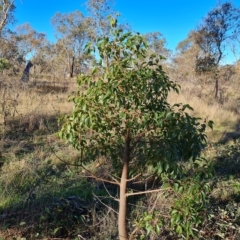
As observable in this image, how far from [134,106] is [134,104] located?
0.02 metres

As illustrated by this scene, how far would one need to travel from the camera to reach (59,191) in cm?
409

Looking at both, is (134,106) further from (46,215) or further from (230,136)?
(230,136)

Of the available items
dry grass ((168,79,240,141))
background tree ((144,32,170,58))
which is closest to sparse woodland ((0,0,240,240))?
dry grass ((168,79,240,141))

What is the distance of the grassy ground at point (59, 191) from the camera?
10.1 ft

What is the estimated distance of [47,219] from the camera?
3217 mm

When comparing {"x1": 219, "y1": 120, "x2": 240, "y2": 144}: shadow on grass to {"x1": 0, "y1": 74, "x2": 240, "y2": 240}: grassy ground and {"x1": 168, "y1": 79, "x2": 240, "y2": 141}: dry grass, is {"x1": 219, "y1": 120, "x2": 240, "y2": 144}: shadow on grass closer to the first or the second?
{"x1": 0, "y1": 74, "x2": 240, "y2": 240}: grassy ground

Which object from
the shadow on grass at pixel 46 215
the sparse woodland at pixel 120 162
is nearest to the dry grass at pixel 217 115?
the sparse woodland at pixel 120 162

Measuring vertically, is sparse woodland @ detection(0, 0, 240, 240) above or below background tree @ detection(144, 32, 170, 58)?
below

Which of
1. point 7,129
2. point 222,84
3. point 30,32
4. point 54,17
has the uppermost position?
point 54,17

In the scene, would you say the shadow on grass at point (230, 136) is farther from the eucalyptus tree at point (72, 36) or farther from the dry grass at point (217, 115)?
the eucalyptus tree at point (72, 36)

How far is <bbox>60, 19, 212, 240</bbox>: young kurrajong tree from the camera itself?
6.16 feet

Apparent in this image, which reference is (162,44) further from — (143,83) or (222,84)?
(143,83)

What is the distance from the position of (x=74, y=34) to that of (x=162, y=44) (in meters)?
11.2

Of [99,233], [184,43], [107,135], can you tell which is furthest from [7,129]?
[184,43]
